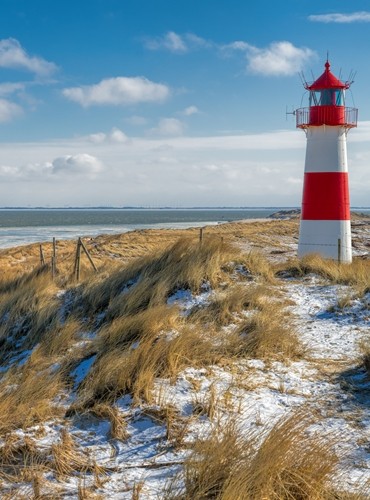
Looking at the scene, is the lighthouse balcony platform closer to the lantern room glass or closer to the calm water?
the lantern room glass

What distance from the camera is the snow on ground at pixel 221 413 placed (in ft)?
11.3

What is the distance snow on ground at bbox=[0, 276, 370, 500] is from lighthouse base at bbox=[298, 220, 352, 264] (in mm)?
6872

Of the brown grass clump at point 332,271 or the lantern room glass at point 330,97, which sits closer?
the brown grass clump at point 332,271

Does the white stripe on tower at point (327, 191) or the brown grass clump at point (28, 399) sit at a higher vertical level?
the white stripe on tower at point (327, 191)

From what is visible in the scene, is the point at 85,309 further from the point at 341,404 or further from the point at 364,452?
the point at 364,452

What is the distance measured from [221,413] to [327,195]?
375 inches

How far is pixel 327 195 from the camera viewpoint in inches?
499

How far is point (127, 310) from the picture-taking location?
7.34 meters

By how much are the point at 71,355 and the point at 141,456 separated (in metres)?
2.38

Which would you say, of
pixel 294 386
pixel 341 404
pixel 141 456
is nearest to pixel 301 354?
pixel 294 386

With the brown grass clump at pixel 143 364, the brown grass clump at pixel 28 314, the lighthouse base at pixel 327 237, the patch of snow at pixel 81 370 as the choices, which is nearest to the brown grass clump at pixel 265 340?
the brown grass clump at pixel 143 364

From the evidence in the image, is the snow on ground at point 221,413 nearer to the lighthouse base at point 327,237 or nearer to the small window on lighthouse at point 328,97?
the lighthouse base at point 327,237

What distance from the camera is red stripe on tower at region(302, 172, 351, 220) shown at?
1266 cm

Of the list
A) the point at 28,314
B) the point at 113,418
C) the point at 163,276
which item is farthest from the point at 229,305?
the point at 28,314
